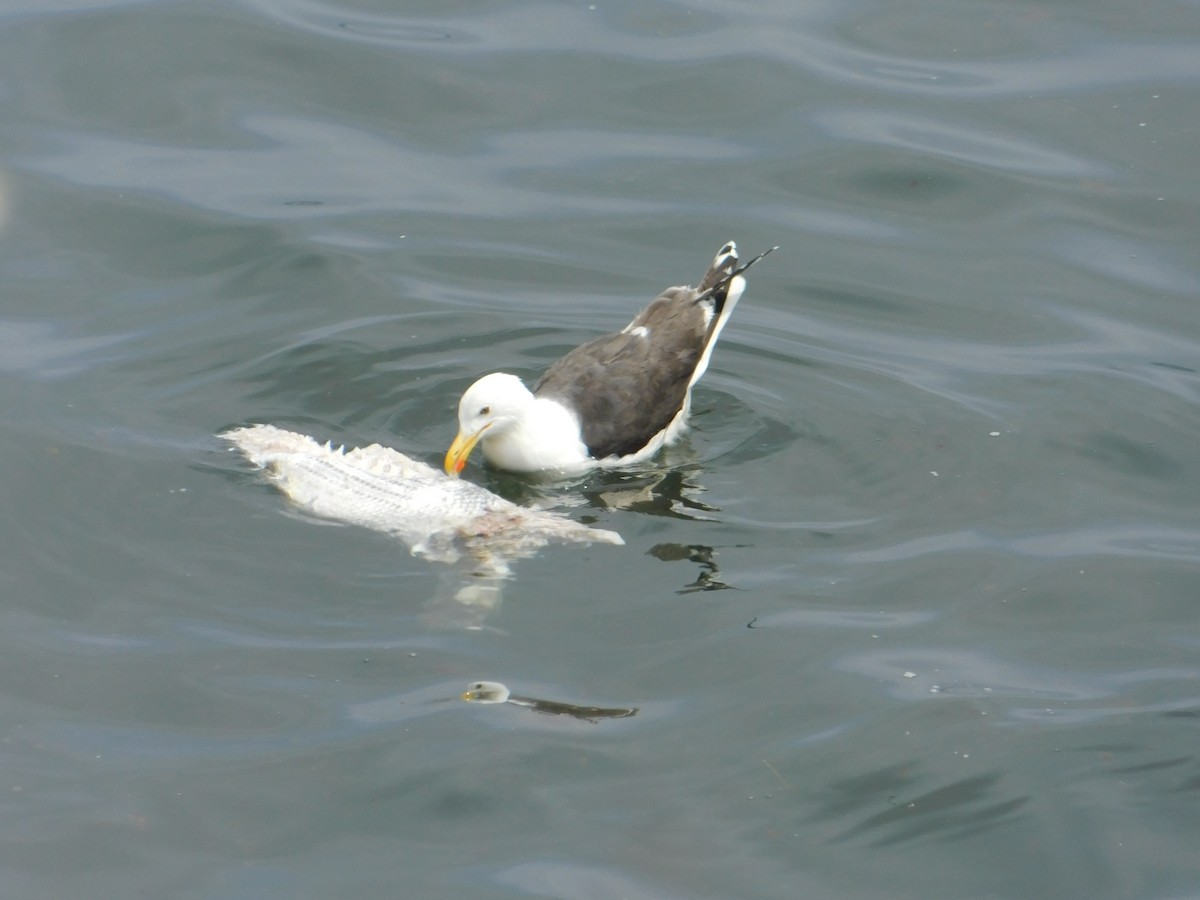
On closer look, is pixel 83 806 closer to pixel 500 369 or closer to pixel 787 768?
pixel 787 768

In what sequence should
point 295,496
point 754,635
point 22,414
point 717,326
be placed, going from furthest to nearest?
point 717,326
point 22,414
point 295,496
point 754,635

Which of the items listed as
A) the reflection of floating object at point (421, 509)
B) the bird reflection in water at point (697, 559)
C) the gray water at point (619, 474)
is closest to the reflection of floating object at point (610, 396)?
the gray water at point (619, 474)

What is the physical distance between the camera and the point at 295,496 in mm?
7805

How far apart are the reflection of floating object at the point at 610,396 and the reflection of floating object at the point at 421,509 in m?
0.69

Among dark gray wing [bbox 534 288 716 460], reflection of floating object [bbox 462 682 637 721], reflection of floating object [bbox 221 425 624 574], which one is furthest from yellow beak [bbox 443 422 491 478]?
reflection of floating object [bbox 462 682 637 721]

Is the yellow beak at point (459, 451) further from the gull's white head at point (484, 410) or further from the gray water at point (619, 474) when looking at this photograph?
the gray water at point (619, 474)

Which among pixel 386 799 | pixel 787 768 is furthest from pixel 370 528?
pixel 787 768

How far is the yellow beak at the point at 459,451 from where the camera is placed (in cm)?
837

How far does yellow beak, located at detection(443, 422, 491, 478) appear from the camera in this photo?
8367 mm

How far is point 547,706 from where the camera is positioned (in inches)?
263

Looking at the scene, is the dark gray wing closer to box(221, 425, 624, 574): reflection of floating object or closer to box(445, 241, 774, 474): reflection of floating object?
box(445, 241, 774, 474): reflection of floating object

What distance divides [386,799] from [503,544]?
1.56 m

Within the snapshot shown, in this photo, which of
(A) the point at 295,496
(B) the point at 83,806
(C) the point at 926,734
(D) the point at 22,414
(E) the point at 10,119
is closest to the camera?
(B) the point at 83,806

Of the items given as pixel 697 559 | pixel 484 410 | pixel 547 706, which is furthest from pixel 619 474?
pixel 547 706
